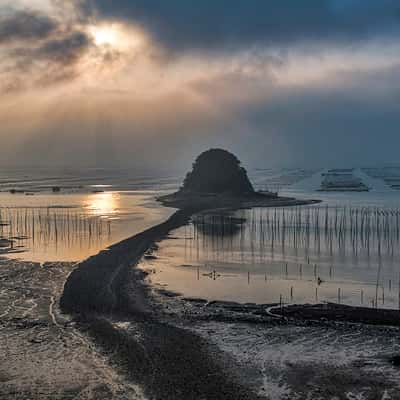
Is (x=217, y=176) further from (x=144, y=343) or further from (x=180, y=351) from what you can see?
(x=180, y=351)

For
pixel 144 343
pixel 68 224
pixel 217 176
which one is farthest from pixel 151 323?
pixel 217 176

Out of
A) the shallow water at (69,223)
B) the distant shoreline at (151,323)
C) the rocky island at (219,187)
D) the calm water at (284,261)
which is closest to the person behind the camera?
the distant shoreline at (151,323)

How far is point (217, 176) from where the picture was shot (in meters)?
116

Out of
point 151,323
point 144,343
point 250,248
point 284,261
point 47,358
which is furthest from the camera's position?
point 250,248

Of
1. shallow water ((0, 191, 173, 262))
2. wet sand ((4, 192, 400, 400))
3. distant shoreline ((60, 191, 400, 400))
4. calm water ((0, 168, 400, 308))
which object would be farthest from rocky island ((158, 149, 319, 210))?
wet sand ((4, 192, 400, 400))

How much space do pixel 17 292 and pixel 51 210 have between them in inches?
2135

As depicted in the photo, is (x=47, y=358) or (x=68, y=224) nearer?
(x=47, y=358)

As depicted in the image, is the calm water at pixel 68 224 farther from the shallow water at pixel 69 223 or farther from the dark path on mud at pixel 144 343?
the dark path on mud at pixel 144 343

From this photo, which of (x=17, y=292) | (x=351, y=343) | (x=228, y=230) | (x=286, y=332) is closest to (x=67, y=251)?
(x=17, y=292)

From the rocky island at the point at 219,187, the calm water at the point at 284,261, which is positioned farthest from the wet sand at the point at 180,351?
the rocky island at the point at 219,187

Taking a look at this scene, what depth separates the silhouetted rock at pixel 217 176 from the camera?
113250mm

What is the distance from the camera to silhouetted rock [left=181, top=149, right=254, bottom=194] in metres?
113

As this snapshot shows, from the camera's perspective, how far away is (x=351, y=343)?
24.7m

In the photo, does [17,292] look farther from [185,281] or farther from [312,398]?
[312,398]
